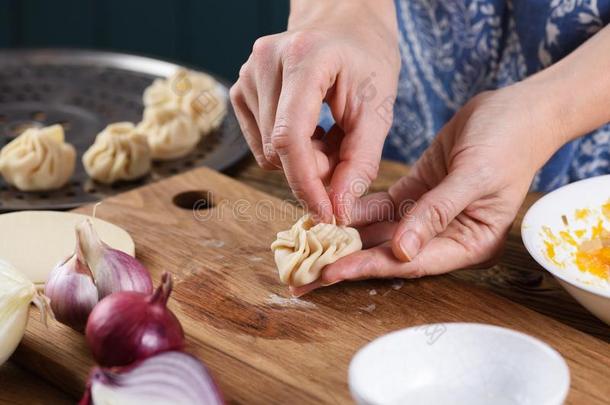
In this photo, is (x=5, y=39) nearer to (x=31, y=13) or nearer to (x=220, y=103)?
(x=31, y=13)

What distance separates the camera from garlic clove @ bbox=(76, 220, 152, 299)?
1.42m

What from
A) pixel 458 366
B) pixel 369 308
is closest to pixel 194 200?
pixel 369 308

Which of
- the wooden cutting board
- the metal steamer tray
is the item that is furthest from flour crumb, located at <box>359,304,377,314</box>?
the metal steamer tray

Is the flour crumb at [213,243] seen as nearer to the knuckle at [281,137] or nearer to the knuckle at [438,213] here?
the knuckle at [281,137]

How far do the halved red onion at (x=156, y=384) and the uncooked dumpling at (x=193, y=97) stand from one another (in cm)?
134

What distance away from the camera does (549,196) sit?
1688 mm

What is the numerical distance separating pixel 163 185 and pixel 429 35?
81 centimetres

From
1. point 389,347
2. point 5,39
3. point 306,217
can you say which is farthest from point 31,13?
point 389,347

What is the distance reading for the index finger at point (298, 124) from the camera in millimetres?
1491

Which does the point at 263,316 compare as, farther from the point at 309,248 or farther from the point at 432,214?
the point at 432,214

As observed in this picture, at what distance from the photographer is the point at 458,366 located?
1228 millimetres

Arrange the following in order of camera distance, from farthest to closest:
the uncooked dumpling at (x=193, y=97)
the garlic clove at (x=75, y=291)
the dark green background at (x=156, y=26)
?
the dark green background at (x=156, y=26) → the uncooked dumpling at (x=193, y=97) → the garlic clove at (x=75, y=291)

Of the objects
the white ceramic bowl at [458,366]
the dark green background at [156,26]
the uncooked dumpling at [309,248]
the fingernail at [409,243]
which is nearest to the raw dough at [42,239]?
the uncooked dumpling at [309,248]

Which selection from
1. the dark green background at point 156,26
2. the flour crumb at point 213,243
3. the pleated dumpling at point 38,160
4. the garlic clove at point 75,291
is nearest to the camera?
the garlic clove at point 75,291
